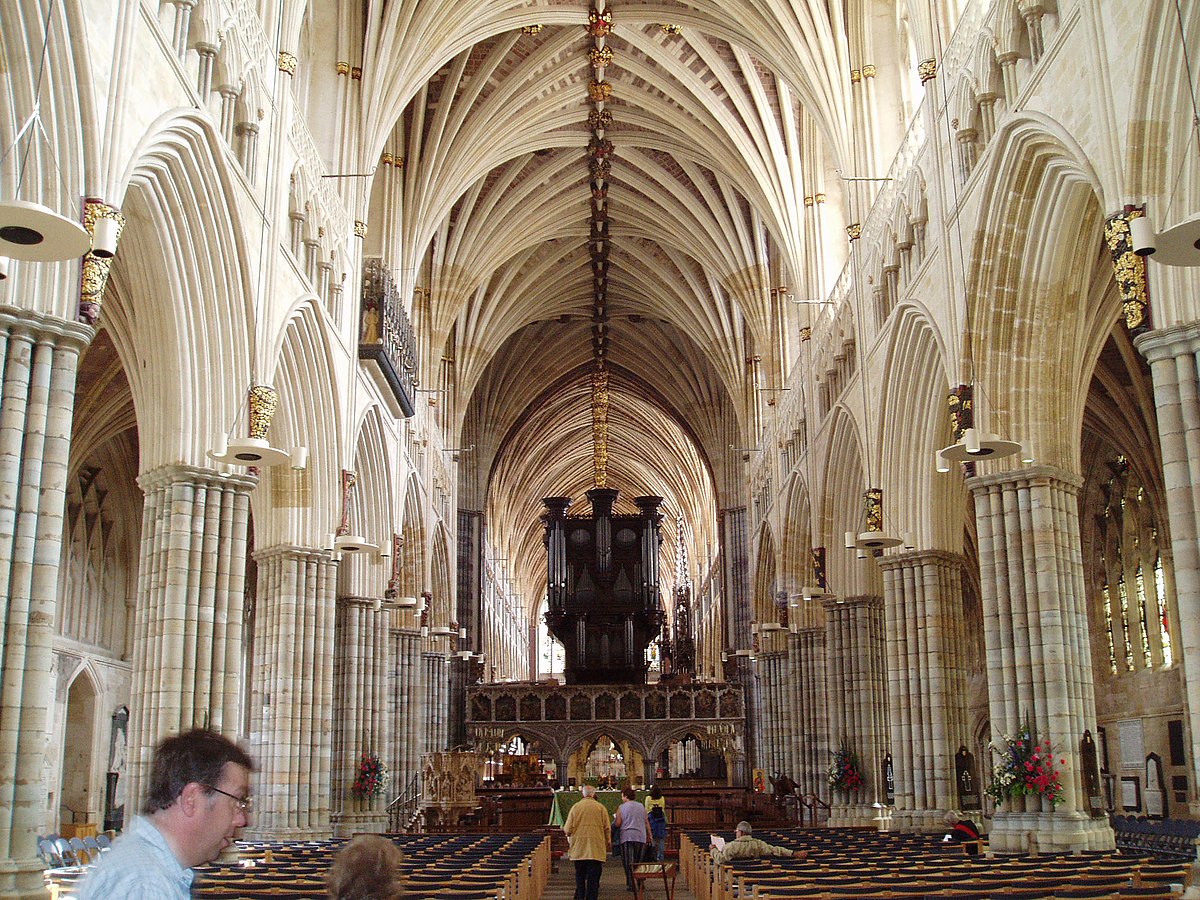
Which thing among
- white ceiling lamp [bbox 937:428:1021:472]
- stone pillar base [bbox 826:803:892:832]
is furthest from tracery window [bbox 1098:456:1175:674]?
white ceiling lamp [bbox 937:428:1021:472]

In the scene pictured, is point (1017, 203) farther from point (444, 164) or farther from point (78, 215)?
point (444, 164)

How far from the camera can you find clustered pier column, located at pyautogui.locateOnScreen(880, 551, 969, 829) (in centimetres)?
1962

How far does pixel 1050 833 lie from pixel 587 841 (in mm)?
5797

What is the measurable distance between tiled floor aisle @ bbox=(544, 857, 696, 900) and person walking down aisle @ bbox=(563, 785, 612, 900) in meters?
3.12

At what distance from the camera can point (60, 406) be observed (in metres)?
10.5

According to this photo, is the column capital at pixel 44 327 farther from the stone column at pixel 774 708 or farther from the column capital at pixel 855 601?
the stone column at pixel 774 708

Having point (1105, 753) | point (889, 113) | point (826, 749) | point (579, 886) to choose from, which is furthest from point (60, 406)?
point (1105, 753)

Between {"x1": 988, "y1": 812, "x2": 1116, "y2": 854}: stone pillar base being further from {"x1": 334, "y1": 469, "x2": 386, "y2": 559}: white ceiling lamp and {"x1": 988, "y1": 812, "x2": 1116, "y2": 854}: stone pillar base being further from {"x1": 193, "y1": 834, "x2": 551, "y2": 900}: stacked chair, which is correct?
{"x1": 334, "y1": 469, "x2": 386, "y2": 559}: white ceiling lamp

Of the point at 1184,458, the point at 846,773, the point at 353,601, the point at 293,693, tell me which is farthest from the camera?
the point at 846,773

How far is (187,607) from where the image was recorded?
14430 mm

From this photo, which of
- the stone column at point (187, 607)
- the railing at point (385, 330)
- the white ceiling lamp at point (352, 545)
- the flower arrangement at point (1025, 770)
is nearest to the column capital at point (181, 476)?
the stone column at point (187, 607)

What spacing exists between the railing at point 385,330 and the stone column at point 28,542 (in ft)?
40.1

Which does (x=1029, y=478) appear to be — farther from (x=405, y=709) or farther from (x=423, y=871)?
(x=405, y=709)

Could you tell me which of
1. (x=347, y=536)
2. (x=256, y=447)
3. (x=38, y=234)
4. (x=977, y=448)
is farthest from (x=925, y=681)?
(x=38, y=234)
